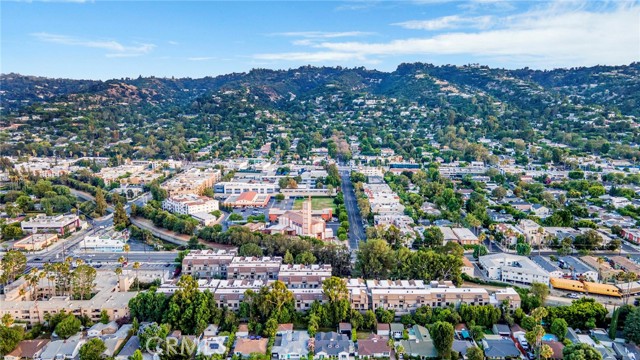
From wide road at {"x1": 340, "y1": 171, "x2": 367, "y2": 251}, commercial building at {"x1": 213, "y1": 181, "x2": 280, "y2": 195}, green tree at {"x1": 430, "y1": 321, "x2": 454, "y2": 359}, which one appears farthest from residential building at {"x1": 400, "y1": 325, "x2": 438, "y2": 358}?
commercial building at {"x1": 213, "y1": 181, "x2": 280, "y2": 195}

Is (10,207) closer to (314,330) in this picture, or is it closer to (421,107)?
(314,330)

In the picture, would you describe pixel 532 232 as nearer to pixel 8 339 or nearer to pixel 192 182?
pixel 8 339

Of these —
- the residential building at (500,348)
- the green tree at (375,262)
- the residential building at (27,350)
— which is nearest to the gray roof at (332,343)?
the residential building at (500,348)

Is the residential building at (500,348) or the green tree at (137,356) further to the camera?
the residential building at (500,348)

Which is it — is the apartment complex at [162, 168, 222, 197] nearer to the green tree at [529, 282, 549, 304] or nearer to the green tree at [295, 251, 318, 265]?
the green tree at [295, 251, 318, 265]

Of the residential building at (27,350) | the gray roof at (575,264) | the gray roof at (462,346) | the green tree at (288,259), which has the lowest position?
the gray roof at (575,264)

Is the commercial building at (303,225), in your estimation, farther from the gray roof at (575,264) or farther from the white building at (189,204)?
the gray roof at (575,264)

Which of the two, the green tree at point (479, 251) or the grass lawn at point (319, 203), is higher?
the green tree at point (479, 251)
